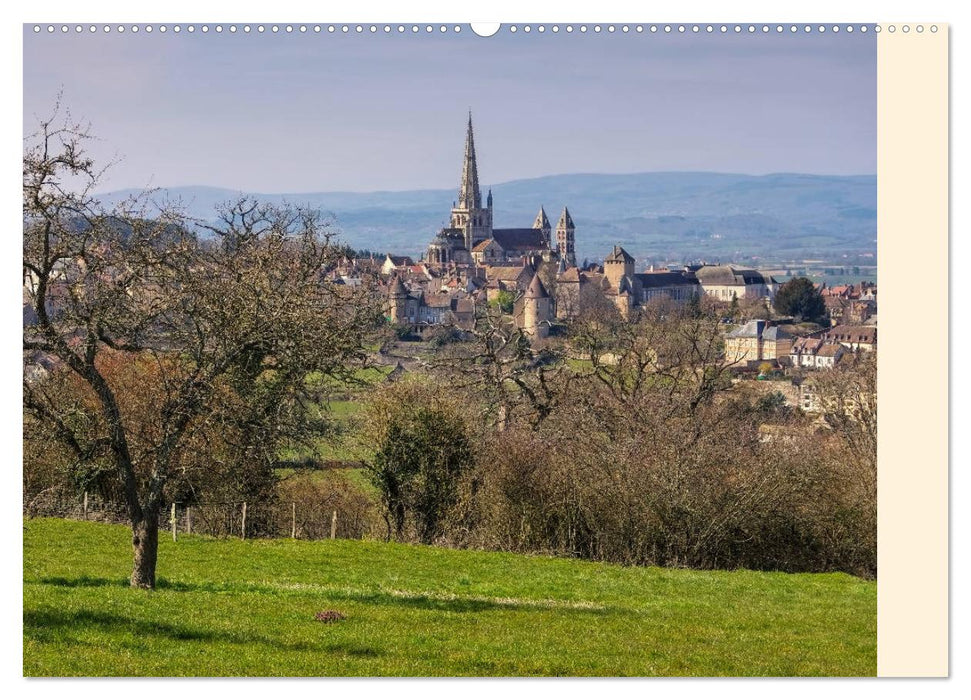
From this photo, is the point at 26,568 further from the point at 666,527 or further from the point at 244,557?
the point at 666,527

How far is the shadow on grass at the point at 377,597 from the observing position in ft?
28.5

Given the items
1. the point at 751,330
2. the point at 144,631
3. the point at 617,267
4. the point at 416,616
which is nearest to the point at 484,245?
the point at 617,267

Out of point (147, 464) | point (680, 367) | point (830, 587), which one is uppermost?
point (680, 367)

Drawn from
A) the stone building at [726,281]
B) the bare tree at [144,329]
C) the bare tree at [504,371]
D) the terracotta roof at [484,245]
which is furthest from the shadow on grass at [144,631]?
the terracotta roof at [484,245]

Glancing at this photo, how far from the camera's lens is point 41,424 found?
7.20 m

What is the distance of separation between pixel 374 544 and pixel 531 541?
1.93m

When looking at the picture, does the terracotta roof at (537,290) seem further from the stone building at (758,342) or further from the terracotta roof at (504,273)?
the stone building at (758,342)

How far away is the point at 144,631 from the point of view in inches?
262

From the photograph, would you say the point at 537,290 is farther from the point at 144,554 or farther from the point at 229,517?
the point at 144,554

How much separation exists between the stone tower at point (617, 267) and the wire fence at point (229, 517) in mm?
82641

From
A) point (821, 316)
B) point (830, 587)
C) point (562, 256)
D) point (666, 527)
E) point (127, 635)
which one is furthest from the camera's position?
point (562, 256)

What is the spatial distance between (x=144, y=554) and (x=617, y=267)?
94365 mm

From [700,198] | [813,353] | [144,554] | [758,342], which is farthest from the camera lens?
[758,342]
